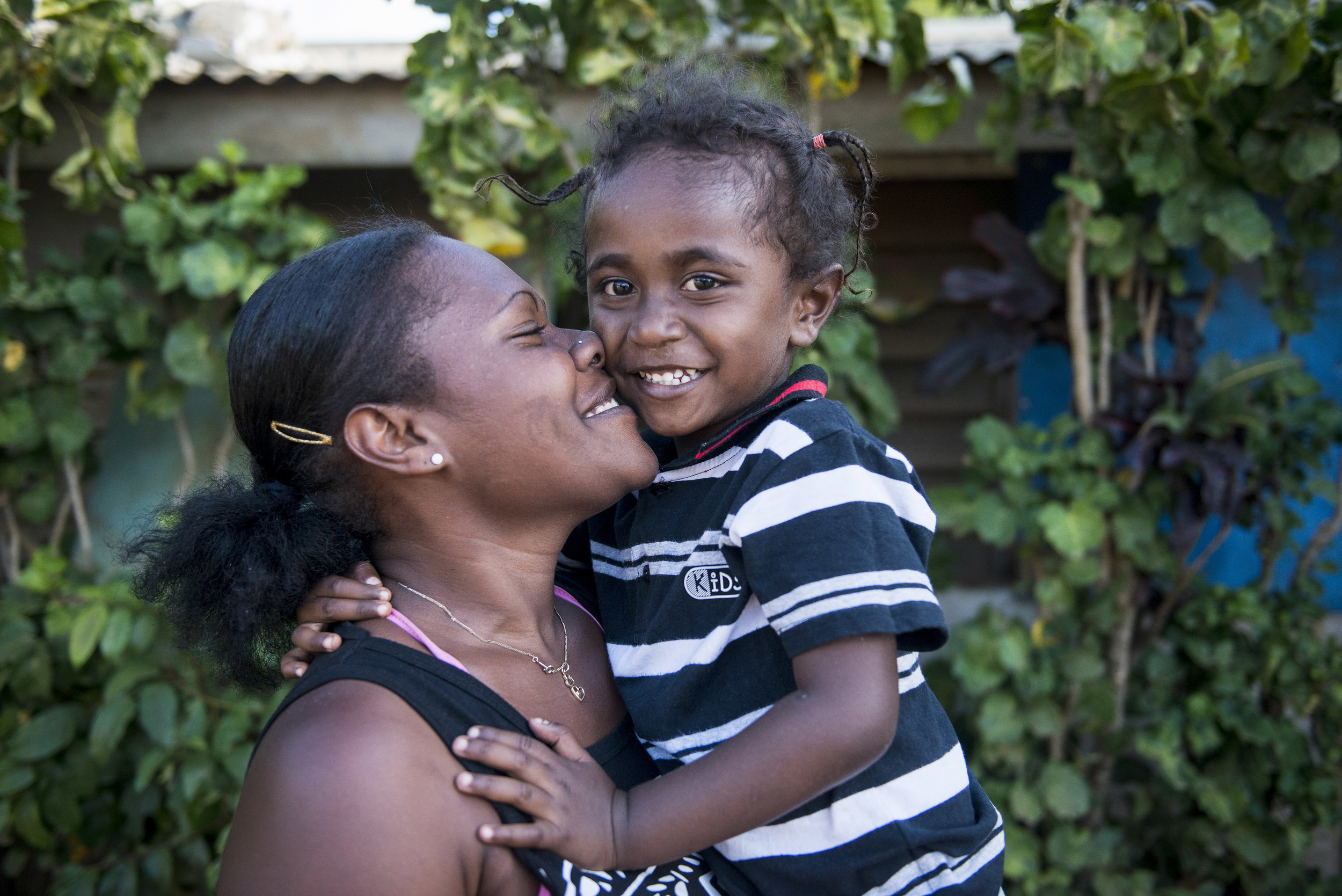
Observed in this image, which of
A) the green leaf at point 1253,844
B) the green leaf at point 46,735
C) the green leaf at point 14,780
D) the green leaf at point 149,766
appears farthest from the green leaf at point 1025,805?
the green leaf at point 14,780

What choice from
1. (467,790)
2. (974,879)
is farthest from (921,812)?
(467,790)

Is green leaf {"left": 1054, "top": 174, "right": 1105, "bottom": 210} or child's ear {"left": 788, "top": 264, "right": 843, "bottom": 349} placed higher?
child's ear {"left": 788, "top": 264, "right": 843, "bottom": 349}

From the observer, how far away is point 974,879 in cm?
161

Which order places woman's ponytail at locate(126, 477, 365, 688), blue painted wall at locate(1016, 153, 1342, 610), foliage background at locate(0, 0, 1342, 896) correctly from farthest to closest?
blue painted wall at locate(1016, 153, 1342, 610), foliage background at locate(0, 0, 1342, 896), woman's ponytail at locate(126, 477, 365, 688)

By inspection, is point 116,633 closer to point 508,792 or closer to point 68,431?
point 68,431

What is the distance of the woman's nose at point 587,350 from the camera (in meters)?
1.67

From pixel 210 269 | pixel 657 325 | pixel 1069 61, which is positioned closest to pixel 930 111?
pixel 1069 61

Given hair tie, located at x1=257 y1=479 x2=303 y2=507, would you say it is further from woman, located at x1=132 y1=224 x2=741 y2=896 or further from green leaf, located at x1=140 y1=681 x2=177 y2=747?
green leaf, located at x1=140 y1=681 x2=177 y2=747

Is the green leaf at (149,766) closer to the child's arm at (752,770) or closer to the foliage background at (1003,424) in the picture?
the foliage background at (1003,424)

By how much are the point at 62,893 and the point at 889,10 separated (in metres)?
4.08

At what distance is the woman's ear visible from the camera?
1497 millimetres

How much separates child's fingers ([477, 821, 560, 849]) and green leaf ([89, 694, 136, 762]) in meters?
2.59

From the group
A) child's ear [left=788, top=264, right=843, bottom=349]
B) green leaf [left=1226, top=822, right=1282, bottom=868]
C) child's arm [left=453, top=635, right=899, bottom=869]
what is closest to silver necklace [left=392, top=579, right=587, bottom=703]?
child's arm [left=453, top=635, right=899, bottom=869]

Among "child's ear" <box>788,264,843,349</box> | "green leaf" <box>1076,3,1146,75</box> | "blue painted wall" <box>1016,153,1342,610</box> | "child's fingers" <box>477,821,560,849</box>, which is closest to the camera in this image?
"child's fingers" <box>477,821,560,849</box>
